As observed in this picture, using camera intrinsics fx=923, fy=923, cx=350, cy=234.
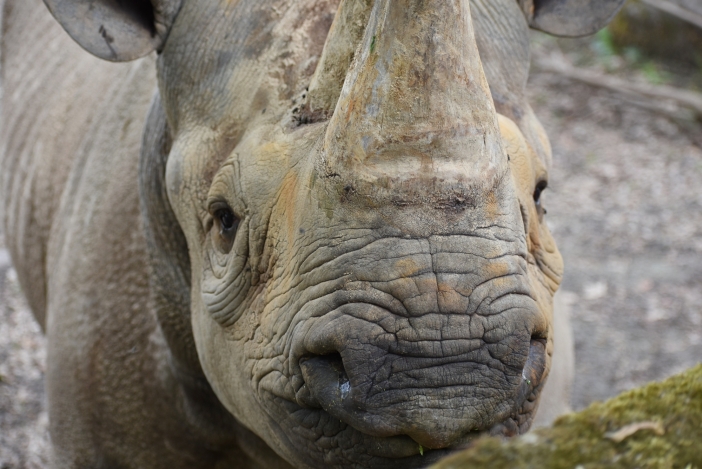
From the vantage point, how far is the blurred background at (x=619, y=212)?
22.2 feet

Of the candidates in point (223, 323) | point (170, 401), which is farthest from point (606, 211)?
point (223, 323)

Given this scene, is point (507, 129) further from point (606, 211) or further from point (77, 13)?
point (606, 211)

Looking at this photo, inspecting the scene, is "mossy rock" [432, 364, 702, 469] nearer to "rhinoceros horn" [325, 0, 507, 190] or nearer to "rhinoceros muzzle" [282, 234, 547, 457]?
"rhinoceros muzzle" [282, 234, 547, 457]

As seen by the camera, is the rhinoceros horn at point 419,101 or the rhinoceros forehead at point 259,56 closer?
the rhinoceros horn at point 419,101

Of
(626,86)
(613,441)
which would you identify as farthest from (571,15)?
(626,86)

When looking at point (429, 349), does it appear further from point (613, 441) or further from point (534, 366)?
point (613, 441)

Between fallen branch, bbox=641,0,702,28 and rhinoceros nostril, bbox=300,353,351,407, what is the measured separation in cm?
1013

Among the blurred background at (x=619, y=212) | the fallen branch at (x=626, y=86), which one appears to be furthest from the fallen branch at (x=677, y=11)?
the fallen branch at (x=626, y=86)

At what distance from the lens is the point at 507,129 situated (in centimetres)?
281

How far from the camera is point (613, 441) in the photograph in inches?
52.9

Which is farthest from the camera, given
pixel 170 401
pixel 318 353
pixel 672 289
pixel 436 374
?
pixel 672 289

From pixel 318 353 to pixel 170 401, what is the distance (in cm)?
175

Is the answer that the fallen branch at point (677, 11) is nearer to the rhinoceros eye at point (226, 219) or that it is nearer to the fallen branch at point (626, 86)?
the fallen branch at point (626, 86)

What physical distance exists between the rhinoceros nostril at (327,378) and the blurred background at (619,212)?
4.21 metres
